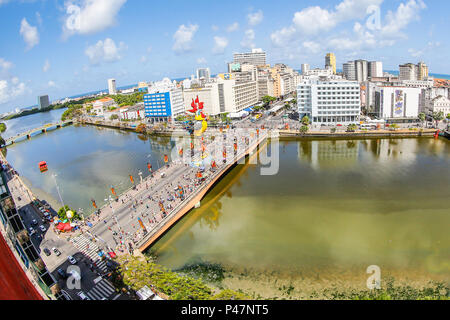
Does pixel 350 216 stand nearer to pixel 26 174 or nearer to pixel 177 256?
pixel 177 256

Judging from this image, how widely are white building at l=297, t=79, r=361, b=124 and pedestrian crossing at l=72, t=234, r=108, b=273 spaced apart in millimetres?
35365

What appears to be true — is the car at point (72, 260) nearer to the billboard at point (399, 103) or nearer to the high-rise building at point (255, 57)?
the billboard at point (399, 103)

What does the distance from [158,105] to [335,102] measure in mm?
29899

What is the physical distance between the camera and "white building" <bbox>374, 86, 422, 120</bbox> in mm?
39781

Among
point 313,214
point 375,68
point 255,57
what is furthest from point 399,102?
point 255,57

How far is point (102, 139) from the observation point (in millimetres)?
48688

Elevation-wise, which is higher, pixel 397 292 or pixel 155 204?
pixel 155 204

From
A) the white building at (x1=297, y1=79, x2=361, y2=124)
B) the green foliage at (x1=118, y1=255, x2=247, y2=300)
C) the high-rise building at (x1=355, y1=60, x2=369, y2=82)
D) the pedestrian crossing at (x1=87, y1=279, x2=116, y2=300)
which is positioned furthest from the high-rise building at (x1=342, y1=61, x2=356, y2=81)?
the pedestrian crossing at (x1=87, y1=279, x2=116, y2=300)

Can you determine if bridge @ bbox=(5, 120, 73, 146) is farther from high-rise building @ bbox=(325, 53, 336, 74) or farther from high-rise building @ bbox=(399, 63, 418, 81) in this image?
high-rise building @ bbox=(325, 53, 336, 74)

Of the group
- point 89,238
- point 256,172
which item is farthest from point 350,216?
point 89,238

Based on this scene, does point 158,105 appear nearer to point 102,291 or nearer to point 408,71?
point 102,291

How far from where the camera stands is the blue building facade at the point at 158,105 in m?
51.8

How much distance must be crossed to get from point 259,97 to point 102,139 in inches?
1419

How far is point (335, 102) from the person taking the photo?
41875mm
